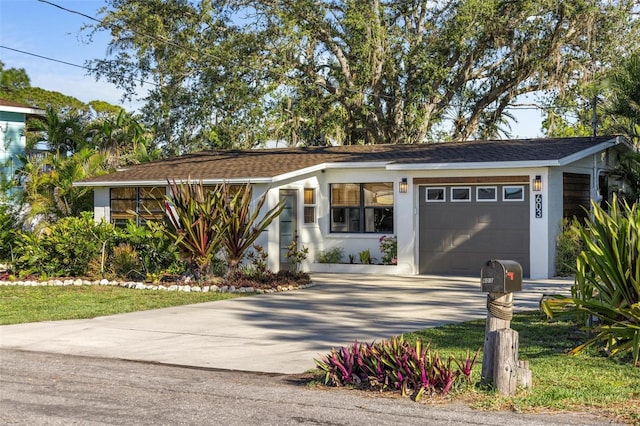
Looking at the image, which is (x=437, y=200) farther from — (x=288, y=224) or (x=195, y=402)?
(x=195, y=402)

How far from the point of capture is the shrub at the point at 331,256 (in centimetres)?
2373

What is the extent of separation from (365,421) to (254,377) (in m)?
2.36

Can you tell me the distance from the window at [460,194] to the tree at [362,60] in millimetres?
11814

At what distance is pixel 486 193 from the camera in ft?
71.7

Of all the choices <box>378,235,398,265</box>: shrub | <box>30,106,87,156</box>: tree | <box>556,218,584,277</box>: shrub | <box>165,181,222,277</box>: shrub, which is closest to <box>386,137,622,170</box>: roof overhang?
<box>556,218,584,277</box>: shrub

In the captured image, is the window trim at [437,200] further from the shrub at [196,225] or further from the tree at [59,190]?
the tree at [59,190]

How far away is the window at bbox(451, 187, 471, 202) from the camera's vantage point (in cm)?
2214

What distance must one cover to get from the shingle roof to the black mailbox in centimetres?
1215

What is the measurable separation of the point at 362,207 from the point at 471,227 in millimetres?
3206

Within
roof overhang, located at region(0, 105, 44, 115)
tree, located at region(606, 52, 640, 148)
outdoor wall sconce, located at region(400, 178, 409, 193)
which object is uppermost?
roof overhang, located at region(0, 105, 44, 115)

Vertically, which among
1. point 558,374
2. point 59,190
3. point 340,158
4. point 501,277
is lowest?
point 558,374

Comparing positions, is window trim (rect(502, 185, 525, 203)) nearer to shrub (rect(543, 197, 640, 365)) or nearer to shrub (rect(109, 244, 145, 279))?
shrub (rect(109, 244, 145, 279))

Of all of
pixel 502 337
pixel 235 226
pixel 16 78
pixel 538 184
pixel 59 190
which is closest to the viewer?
pixel 502 337

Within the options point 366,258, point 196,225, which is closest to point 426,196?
point 366,258
